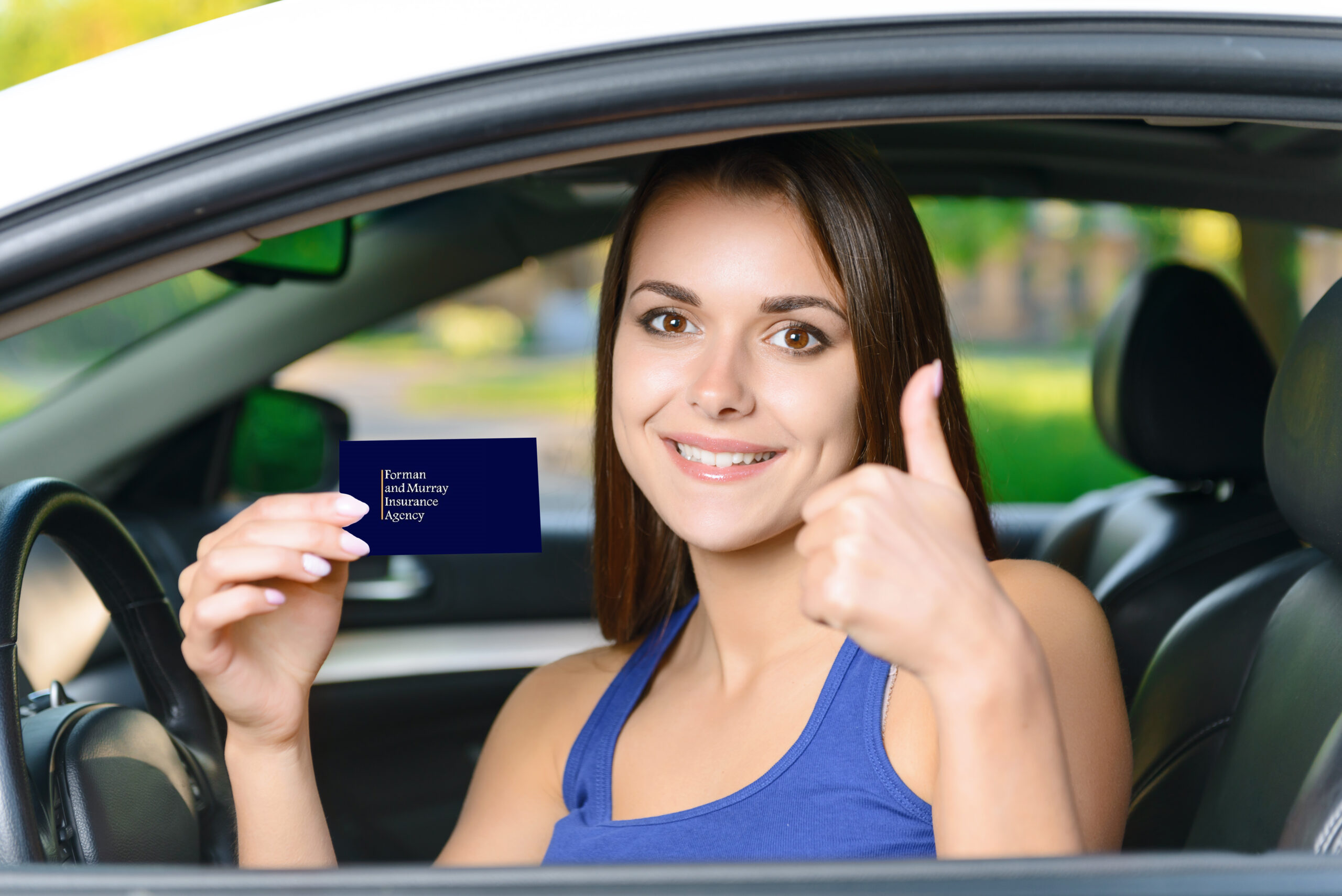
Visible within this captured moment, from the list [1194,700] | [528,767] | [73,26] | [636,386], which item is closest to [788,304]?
[636,386]

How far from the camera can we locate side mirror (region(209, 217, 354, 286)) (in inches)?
76.2

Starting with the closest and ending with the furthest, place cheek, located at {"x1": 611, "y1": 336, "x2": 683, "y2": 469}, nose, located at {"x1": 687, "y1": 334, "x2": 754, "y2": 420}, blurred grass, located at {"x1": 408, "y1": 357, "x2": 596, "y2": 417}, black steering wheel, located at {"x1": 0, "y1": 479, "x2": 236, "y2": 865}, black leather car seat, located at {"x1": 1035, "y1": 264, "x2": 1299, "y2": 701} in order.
A: black steering wheel, located at {"x1": 0, "y1": 479, "x2": 236, "y2": 865}, nose, located at {"x1": 687, "y1": 334, "x2": 754, "y2": 420}, cheek, located at {"x1": 611, "y1": 336, "x2": 683, "y2": 469}, black leather car seat, located at {"x1": 1035, "y1": 264, "x2": 1299, "y2": 701}, blurred grass, located at {"x1": 408, "y1": 357, "x2": 596, "y2": 417}

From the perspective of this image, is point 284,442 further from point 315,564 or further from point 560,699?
point 315,564

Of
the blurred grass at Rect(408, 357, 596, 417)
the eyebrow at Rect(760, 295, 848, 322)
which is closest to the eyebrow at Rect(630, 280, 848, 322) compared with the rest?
the eyebrow at Rect(760, 295, 848, 322)

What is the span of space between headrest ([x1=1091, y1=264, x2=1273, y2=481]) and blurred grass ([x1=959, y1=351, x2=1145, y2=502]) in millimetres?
988

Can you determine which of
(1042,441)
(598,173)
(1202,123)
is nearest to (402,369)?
(1042,441)

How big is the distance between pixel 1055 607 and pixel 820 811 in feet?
1.12

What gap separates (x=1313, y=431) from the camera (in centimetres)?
124

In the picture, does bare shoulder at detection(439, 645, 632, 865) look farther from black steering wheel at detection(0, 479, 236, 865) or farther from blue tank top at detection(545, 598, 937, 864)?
black steering wheel at detection(0, 479, 236, 865)

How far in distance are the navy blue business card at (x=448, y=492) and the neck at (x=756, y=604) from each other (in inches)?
19.7

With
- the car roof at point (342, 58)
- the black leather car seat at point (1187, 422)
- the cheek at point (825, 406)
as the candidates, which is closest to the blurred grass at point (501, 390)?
the black leather car seat at point (1187, 422)

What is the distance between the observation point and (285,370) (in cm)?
252

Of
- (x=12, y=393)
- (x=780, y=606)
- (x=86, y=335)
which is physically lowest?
(x=780, y=606)

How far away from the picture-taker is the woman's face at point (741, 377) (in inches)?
52.9
